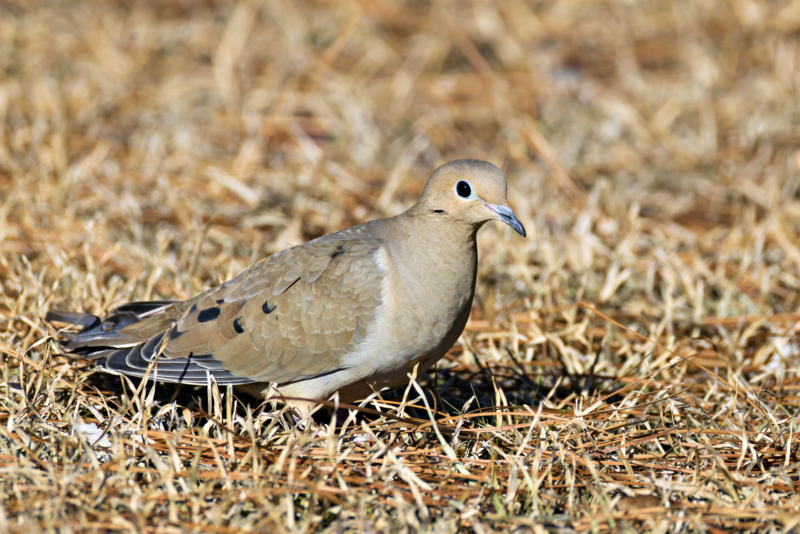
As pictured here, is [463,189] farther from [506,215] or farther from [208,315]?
[208,315]

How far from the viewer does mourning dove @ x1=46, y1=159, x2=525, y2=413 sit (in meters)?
3.05

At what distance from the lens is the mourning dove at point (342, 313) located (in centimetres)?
305

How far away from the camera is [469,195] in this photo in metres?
3.09

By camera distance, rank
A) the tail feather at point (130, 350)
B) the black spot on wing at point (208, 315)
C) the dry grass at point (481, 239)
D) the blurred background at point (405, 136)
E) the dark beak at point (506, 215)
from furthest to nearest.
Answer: the blurred background at point (405, 136), the black spot on wing at point (208, 315), the tail feather at point (130, 350), the dark beak at point (506, 215), the dry grass at point (481, 239)

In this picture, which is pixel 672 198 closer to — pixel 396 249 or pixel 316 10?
pixel 396 249

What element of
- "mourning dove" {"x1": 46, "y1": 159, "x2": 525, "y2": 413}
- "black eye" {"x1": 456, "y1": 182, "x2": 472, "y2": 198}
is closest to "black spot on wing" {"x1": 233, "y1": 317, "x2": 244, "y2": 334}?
"mourning dove" {"x1": 46, "y1": 159, "x2": 525, "y2": 413}

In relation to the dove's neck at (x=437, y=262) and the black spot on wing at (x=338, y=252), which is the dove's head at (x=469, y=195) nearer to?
the dove's neck at (x=437, y=262)

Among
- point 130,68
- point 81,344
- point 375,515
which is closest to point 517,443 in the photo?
point 375,515

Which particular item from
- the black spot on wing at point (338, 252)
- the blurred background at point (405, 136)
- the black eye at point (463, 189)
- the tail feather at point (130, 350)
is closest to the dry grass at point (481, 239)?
the blurred background at point (405, 136)

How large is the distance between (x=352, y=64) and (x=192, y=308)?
4.77 metres

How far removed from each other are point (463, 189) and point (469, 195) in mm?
33

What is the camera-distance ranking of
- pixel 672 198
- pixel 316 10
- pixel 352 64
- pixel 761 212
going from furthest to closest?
pixel 316 10 < pixel 352 64 < pixel 672 198 < pixel 761 212

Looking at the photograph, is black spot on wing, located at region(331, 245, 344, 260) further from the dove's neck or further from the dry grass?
the dry grass

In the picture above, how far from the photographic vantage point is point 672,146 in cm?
635
